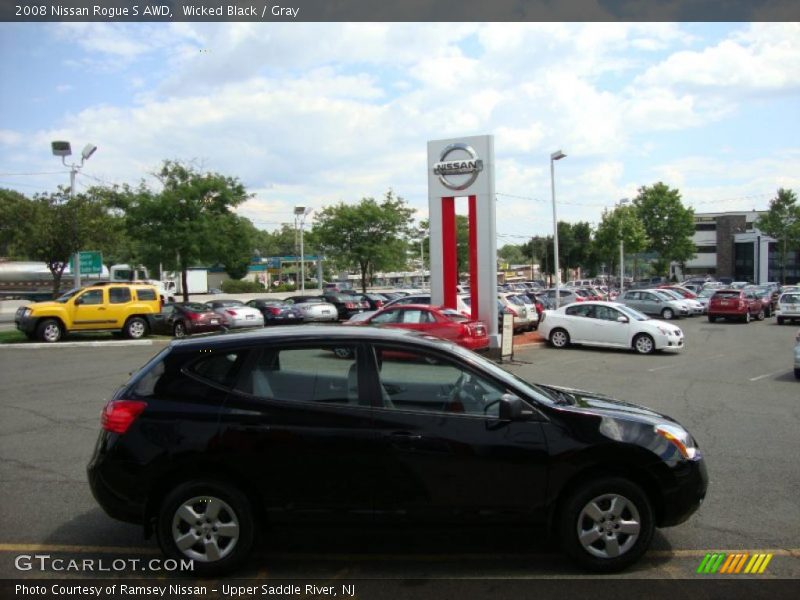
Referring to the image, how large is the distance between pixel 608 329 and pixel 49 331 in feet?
60.5

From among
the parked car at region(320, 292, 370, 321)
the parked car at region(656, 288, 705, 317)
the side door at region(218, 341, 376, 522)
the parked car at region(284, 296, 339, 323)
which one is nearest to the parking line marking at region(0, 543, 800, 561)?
the side door at region(218, 341, 376, 522)

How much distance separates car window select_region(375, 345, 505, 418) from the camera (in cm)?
441

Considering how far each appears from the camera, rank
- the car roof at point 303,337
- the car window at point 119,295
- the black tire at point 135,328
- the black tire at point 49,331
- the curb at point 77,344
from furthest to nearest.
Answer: the black tire at point 135,328 < the car window at point 119,295 < the black tire at point 49,331 < the curb at point 77,344 < the car roof at point 303,337

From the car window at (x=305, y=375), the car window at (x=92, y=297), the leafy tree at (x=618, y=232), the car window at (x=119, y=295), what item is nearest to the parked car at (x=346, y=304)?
the car window at (x=119, y=295)

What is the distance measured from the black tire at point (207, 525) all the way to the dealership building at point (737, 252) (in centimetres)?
8012

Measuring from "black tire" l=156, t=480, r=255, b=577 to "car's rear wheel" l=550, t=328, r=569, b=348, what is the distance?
55.8ft

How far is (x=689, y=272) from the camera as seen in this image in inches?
3578

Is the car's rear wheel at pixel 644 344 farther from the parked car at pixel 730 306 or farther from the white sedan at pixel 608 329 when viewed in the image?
the parked car at pixel 730 306

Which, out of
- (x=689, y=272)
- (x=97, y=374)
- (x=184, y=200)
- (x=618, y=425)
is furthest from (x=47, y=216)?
(x=689, y=272)

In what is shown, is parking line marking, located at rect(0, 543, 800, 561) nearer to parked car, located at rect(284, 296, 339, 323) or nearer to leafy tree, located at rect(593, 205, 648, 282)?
parked car, located at rect(284, 296, 339, 323)

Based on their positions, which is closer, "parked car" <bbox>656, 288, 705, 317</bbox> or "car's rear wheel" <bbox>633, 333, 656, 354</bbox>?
"car's rear wheel" <bbox>633, 333, 656, 354</bbox>

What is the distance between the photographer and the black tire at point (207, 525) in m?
4.25

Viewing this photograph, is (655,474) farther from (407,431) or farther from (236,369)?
(236,369)

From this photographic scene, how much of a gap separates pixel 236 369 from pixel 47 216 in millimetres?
24926
